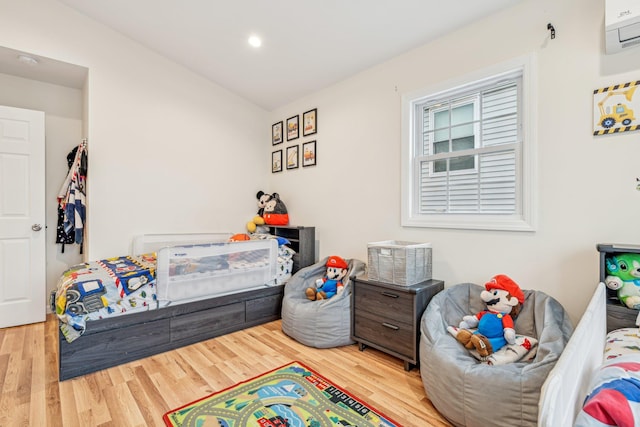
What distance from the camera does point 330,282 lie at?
2859 mm

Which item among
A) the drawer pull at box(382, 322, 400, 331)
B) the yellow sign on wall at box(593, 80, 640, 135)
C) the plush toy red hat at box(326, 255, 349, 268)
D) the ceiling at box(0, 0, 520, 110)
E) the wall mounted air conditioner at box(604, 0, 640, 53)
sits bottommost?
the drawer pull at box(382, 322, 400, 331)

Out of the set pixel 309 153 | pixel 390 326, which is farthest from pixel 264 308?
pixel 309 153

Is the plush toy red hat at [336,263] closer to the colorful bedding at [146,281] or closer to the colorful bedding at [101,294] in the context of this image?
the colorful bedding at [146,281]

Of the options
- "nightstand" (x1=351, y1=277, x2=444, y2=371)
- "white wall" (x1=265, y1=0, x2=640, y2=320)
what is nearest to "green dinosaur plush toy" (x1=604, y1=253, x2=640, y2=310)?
"white wall" (x1=265, y1=0, x2=640, y2=320)

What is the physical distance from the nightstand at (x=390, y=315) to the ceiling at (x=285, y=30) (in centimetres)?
208

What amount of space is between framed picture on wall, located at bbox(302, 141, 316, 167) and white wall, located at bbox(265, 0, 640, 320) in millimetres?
905

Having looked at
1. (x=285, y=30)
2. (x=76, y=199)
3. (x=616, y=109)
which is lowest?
(x=76, y=199)

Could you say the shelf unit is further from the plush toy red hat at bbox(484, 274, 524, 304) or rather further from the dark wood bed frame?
the plush toy red hat at bbox(484, 274, 524, 304)

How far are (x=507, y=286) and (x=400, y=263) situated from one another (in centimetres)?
69

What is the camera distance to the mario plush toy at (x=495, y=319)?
1807 millimetres

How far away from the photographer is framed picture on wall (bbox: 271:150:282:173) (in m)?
4.26

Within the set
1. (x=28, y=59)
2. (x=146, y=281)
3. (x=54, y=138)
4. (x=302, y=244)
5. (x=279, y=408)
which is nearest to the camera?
(x=279, y=408)

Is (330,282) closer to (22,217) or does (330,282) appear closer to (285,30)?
(285,30)

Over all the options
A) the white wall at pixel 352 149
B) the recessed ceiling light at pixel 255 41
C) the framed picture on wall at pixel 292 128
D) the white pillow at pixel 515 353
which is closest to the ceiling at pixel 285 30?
the recessed ceiling light at pixel 255 41
